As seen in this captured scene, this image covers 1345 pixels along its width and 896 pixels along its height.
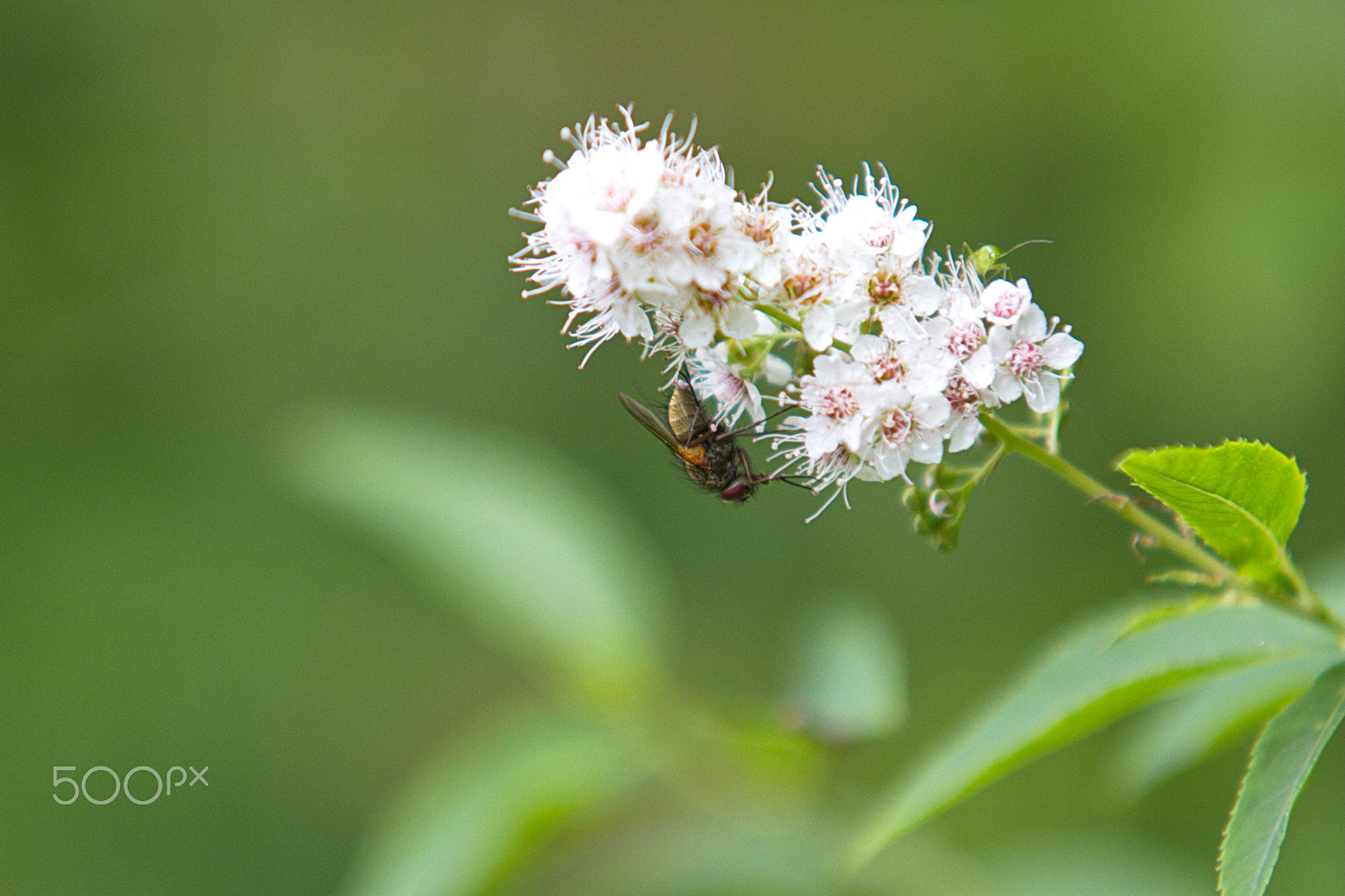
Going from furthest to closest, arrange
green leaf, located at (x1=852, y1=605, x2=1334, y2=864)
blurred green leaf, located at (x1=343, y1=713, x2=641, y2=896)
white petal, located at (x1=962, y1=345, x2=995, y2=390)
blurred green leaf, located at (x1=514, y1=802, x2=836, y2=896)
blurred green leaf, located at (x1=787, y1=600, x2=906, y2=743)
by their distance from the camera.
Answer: blurred green leaf, located at (x1=514, y1=802, x2=836, y2=896) → blurred green leaf, located at (x1=343, y1=713, x2=641, y2=896) → blurred green leaf, located at (x1=787, y1=600, x2=906, y2=743) → green leaf, located at (x1=852, y1=605, x2=1334, y2=864) → white petal, located at (x1=962, y1=345, x2=995, y2=390)

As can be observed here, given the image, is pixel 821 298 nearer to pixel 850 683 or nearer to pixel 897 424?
pixel 897 424

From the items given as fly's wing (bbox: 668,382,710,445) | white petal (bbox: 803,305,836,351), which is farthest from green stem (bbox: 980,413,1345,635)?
fly's wing (bbox: 668,382,710,445)

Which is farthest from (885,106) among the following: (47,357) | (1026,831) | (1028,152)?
(47,357)

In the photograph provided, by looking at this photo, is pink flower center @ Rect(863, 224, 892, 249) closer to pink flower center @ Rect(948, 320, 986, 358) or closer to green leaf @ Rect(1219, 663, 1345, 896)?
pink flower center @ Rect(948, 320, 986, 358)

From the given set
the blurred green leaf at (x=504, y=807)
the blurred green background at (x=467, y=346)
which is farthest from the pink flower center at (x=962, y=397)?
the blurred green background at (x=467, y=346)

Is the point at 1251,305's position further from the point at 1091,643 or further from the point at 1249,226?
the point at 1091,643
